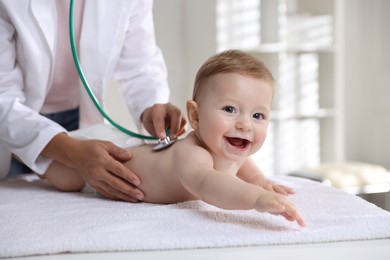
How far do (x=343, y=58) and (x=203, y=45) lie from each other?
47.6 inches

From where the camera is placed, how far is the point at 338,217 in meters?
1.08

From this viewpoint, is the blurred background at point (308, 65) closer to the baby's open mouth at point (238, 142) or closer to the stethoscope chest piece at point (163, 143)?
the stethoscope chest piece at point (163, 143)

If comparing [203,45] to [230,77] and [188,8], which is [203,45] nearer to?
[188,8]

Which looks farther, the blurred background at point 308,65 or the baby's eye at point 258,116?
the blurred background at point 308,65

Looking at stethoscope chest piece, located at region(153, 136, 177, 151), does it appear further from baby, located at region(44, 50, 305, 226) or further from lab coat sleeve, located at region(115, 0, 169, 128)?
lab coat sleeve, located at region(115, 0, 169, 128)

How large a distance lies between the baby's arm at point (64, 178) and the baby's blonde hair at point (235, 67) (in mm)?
382

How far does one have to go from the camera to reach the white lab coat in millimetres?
1478

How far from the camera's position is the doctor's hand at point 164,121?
4.75 ft

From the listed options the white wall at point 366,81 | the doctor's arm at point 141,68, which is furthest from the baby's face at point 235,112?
the white wall at point 366,81

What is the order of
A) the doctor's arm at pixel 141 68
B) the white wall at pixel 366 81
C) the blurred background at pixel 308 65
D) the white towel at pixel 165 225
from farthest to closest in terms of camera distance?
the white wall at pixel 366 81, the blurred background at pixel 308 65, the doctor's arm at pixel 141 68, the white towel at pixel 165 225

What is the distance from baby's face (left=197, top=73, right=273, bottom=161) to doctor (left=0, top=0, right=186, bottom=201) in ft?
0.69

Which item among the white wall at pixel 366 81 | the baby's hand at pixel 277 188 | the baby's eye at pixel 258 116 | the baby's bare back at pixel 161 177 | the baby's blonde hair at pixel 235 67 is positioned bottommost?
the white wall at pixel 366 81

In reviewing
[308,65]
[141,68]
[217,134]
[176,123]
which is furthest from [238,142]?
[308,65]

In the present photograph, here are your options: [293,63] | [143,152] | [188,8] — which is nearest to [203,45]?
[188,8]
